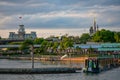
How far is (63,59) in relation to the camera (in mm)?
110188

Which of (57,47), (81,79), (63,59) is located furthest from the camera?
(57,47)

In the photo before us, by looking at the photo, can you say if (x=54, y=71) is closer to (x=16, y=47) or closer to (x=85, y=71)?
(x=85, y=71)

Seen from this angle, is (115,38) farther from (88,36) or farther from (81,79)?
(81,79)

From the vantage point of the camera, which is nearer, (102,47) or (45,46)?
(102,47)

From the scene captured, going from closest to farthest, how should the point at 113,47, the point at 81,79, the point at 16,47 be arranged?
the point at 81,79 → the point at 113,47 → the point at 16,47

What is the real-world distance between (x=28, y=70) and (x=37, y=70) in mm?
1246

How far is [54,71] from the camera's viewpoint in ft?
210

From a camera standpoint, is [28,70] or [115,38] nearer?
[28,70]

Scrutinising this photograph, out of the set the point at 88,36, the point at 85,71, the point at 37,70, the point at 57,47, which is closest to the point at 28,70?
the point at 37,70

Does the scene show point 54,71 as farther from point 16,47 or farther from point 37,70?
point 16,47

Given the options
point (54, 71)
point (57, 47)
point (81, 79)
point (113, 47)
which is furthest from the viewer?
point (57, 47)

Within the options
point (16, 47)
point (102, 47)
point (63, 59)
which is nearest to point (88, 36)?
point (16, 47)

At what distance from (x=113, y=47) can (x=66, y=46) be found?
43.5 ft

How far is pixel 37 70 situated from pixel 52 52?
74069 millimetres
